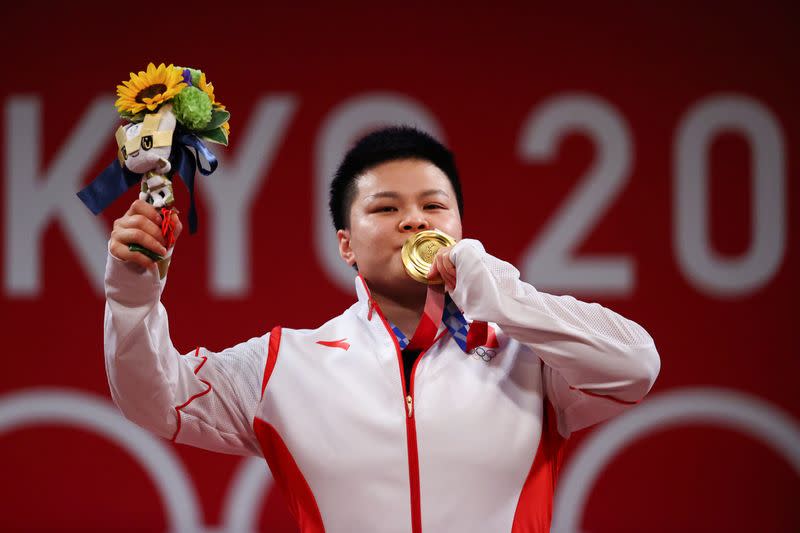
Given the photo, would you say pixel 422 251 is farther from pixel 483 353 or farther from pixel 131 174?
pixel 131 174

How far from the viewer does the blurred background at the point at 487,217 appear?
12.1 ft

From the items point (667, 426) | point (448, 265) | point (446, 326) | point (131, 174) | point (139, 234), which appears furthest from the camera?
point (667, 426)

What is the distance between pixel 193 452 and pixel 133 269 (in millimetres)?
2253

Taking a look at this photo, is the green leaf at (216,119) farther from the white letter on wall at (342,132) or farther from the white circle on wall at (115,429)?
the white circle on wall at (115,429)

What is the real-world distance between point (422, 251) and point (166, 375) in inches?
22.4

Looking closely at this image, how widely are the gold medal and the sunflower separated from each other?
0.56 meters

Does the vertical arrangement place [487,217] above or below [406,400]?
above

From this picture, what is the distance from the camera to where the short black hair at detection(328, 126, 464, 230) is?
214 cm

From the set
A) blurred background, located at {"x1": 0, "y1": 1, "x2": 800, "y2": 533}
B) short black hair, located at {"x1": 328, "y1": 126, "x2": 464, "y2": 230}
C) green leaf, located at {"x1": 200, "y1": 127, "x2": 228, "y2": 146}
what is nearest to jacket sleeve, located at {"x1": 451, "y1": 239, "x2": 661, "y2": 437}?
short black hair, located at {"x1": 328, "y1": 126, "x2": 464, "y2": 230}

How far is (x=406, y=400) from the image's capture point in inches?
72.2

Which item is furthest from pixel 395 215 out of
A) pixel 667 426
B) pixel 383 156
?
pixel 667 426

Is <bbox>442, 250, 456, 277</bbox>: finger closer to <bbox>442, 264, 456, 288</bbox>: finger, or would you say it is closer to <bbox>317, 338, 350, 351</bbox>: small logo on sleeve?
<bbox>442, 264, 456, 288</bbox>: finger

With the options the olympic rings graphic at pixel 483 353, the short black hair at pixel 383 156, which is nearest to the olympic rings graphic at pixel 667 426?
the short black hair at pixel 383 156

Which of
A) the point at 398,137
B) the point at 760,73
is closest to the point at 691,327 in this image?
the point at 760,73
